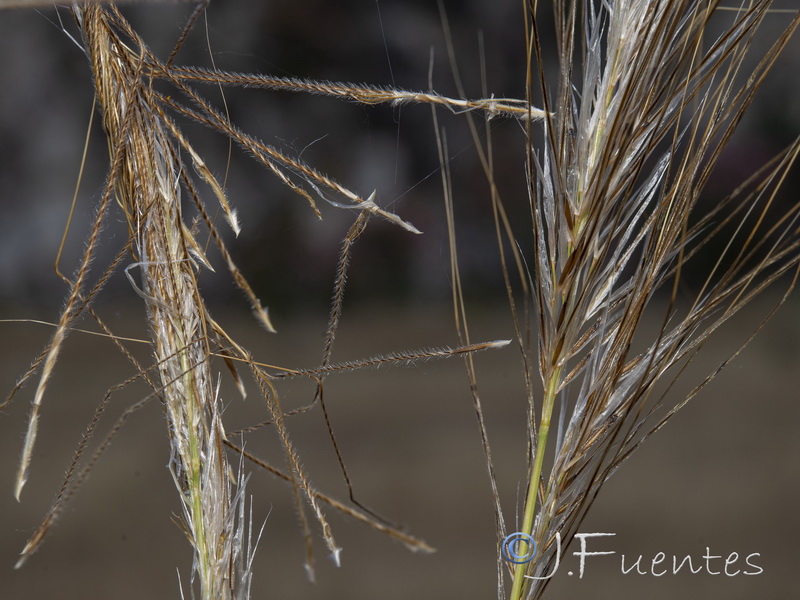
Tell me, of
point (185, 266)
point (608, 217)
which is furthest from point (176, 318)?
point (608, 217)

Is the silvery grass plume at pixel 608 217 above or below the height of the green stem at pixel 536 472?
above

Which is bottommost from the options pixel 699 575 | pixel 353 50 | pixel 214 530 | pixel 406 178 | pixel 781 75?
pixel 214 530

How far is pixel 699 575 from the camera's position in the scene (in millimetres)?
917

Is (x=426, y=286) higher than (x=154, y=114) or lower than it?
higher

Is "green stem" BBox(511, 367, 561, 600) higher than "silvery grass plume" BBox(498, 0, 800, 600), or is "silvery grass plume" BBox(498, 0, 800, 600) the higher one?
"silvery grass plume" BBox(498, 0, 800, 600)

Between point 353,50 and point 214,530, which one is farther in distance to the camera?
point 353,50

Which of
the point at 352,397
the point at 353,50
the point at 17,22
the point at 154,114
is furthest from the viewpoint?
the point at 352,397

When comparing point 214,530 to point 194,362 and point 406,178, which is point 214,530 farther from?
point 406,178

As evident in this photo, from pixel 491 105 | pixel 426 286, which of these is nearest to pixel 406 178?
pixel 426 286

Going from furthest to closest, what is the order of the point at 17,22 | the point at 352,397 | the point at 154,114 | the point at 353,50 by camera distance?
the point at 352,397
the point at 17,22
the point at 353,50
the point at 154,114

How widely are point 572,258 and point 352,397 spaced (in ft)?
3.13

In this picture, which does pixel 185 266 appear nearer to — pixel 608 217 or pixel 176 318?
pixel 176 318

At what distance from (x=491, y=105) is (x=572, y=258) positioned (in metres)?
0.05

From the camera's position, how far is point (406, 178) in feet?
2.96
